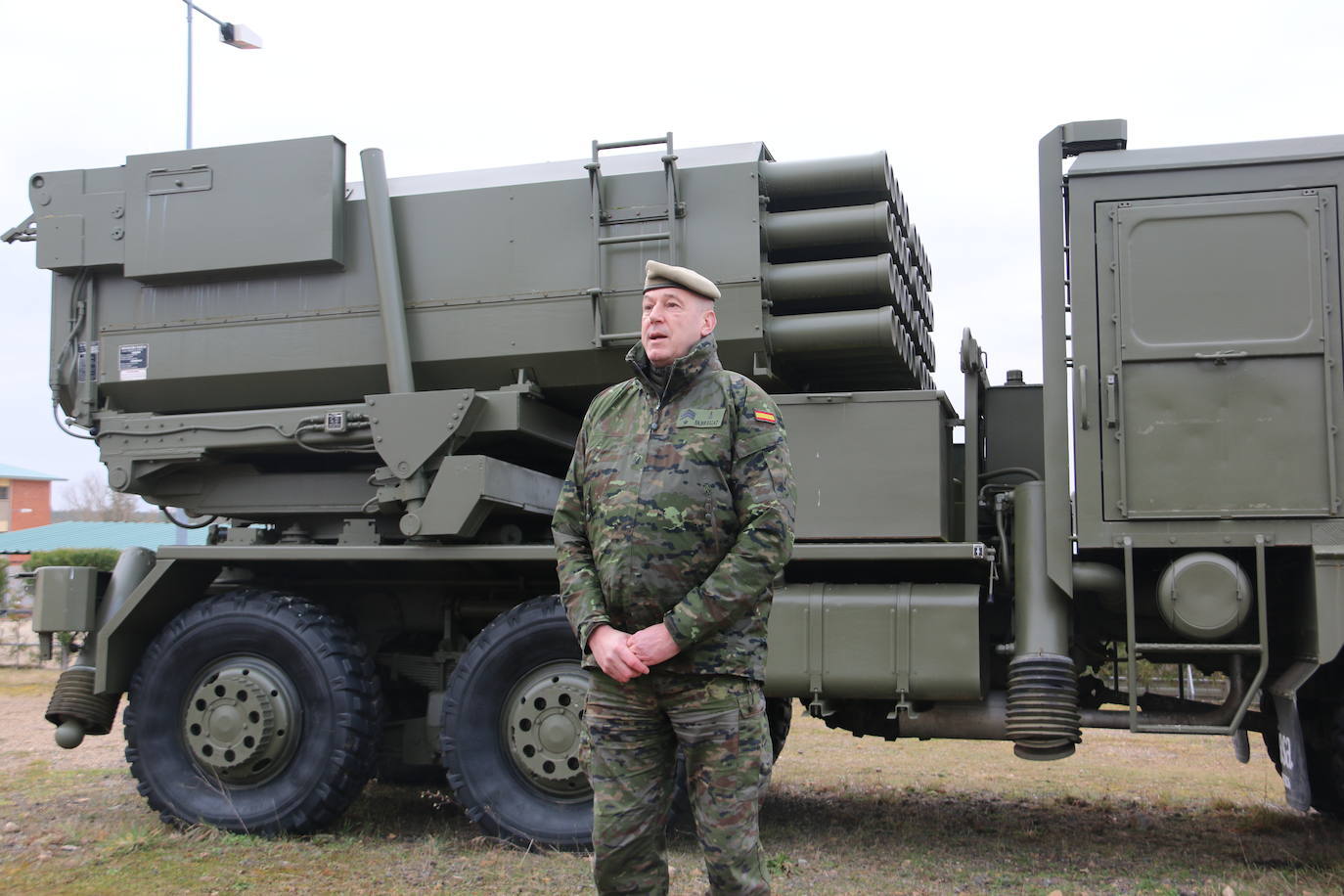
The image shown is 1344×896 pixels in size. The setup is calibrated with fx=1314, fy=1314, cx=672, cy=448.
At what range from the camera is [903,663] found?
213 inches

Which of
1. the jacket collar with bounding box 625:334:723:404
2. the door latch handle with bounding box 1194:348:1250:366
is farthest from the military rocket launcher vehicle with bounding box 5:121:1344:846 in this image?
the jacket collar with bounding box 625:334:723:404

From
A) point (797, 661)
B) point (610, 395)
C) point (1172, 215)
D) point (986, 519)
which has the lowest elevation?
point (797, 661)

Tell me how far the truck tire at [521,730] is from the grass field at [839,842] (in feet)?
0.59

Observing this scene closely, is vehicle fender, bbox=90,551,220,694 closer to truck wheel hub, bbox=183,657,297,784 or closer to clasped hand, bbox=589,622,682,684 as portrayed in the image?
truck wheel hub, bbox=183,657,297,784

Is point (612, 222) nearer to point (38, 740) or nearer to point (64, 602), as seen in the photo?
point (64, 602)

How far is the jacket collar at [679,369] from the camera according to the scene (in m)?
3.33

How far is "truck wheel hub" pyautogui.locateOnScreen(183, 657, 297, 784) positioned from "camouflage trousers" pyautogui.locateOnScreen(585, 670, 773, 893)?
326 cm

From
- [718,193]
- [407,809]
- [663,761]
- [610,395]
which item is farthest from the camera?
[407,809]

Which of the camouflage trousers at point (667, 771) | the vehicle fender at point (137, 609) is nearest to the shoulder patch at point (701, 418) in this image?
the camouflage trousers at point (667, 771)

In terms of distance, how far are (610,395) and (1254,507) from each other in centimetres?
285

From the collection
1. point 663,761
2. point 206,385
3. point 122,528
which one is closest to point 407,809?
point 206,385

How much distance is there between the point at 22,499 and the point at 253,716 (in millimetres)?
62435

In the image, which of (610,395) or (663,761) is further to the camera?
(610,395)

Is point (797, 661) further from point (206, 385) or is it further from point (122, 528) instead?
point (122, 528)
